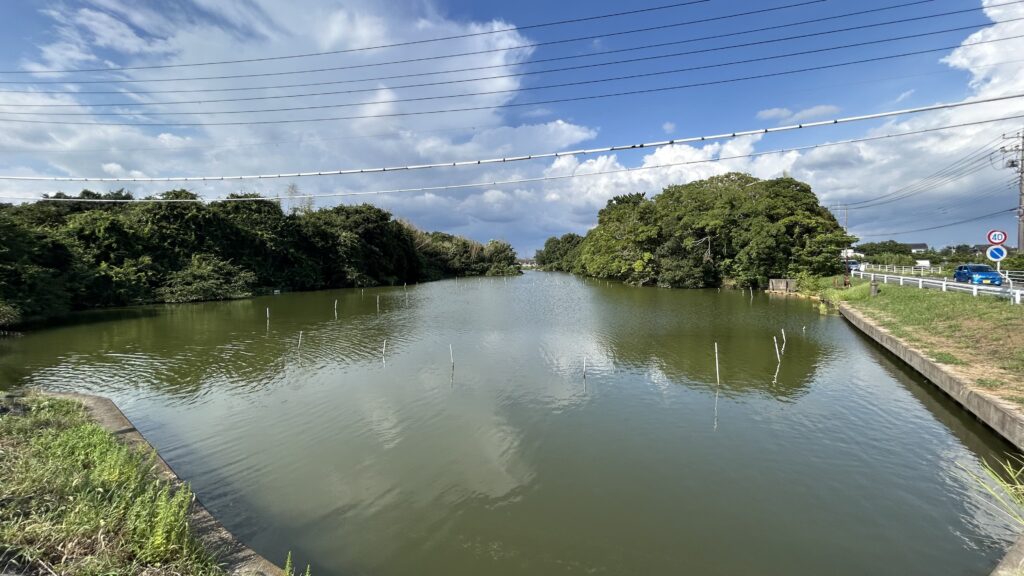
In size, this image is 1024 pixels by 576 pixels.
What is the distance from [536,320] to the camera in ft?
63.9

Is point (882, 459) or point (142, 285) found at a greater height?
point (142, 285)

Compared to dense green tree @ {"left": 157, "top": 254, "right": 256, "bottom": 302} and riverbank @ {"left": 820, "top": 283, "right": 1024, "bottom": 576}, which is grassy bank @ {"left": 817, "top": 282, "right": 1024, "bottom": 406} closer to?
riverbank @ {"left": 820, "top": 283, "right": 1024, "bottom": 576}

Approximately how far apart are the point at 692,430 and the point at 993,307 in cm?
1055

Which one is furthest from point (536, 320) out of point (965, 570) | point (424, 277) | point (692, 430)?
point (424, 277)

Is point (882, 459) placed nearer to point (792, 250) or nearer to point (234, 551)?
point (234, 551)

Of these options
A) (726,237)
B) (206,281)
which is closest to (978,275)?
(726,237)

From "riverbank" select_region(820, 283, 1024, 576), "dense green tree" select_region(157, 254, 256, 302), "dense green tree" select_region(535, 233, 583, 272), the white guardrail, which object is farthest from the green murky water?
"dense green tree" select_region(535, 233, 583, 272)

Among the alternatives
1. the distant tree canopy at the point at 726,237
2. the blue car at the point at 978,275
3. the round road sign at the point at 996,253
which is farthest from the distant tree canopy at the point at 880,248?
the round road sign at the point at 996,253

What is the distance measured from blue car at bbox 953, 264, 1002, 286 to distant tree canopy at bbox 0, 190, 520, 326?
102ft

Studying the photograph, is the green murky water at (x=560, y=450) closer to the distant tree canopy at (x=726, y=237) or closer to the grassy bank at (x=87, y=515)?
the grassy bank at (x=87, y=515)

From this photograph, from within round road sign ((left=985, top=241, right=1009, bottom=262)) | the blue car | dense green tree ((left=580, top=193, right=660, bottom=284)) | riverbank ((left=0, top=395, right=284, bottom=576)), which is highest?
dense green tree ((left=580, top=193, right=660, bottom=284))

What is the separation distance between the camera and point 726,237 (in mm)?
34812

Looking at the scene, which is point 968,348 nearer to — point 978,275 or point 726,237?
point 978,275

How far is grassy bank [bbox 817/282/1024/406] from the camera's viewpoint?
8.22m
